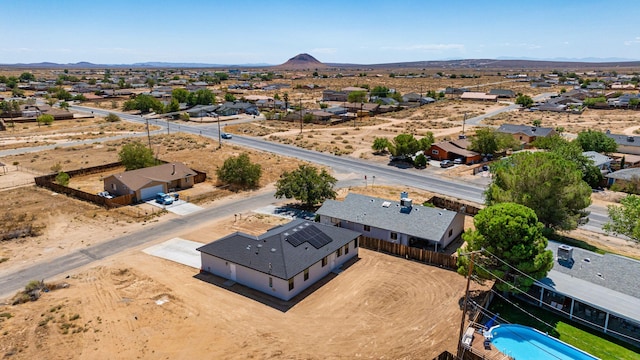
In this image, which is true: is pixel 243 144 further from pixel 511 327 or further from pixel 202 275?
pixel 511 327

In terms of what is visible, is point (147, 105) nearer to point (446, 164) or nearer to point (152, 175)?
point (152, 175)

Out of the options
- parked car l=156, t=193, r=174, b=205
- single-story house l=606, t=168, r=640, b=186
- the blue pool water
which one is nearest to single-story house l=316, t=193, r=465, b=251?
the blue pool water

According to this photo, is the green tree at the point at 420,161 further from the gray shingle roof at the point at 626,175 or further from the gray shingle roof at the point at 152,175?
the gray shingle roof at the point at 152,175

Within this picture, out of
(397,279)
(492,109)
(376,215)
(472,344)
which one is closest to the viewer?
(472,344)

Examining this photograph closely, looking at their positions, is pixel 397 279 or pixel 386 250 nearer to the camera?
pixel 397 279

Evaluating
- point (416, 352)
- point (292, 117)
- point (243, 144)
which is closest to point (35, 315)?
point (416, 352)

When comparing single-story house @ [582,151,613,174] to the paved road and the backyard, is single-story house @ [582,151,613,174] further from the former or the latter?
the backyard
